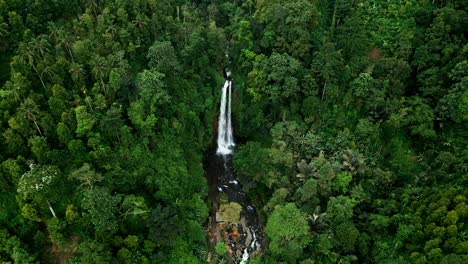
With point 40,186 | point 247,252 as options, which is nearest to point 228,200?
point 247,252

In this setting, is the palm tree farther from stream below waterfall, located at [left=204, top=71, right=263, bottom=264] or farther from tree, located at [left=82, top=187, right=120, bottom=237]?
stream below waterfall, located at [left=204, top=71, right=263, bottom=264]

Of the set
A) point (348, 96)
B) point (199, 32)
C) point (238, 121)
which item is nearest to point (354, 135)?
point (348, 96)

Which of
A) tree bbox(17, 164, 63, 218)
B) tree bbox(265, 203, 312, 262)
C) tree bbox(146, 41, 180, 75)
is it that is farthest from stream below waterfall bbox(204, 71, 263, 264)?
tree bbox(17, 164, 63, 218)

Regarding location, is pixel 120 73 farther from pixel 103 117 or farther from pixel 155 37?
pixel 155 37

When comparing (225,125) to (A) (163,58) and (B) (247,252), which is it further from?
(B) (247,252)

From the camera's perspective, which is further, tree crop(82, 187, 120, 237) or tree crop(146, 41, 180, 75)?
tree crop(146, 41, 180, 75)

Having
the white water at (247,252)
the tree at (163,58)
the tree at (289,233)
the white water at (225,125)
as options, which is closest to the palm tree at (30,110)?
the tree at (163,58)
